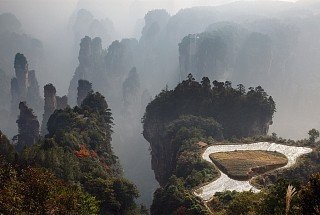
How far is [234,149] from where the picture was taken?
72.9 m

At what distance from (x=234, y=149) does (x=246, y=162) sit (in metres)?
9.96

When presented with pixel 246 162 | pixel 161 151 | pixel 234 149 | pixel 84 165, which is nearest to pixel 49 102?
pixel 161 151

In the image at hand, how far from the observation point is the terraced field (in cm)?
5972

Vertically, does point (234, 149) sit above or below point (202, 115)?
below

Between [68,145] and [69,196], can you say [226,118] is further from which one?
[69,196]

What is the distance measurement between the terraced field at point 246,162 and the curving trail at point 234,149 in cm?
99

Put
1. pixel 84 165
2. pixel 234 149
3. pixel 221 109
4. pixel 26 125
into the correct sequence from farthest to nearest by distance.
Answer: pixel 26 125 < pixel 221 109 < pixel 234 149 < pixel 84 165

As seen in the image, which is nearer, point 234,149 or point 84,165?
point 84,165

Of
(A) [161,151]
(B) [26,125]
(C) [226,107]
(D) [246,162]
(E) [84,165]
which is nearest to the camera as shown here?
(D) [246,162]

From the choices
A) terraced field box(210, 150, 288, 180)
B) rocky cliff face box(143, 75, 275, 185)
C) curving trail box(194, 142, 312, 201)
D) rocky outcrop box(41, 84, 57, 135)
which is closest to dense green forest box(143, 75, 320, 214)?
rocky cliff face box(143, 75, 275, 185)

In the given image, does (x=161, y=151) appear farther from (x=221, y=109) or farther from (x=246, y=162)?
(x=246, y=162)

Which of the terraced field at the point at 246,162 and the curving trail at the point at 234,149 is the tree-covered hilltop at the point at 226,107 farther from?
the terraced field at the point at 246,162

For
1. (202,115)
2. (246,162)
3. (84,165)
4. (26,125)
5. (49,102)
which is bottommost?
(246,162)

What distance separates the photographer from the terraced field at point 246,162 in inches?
2351
